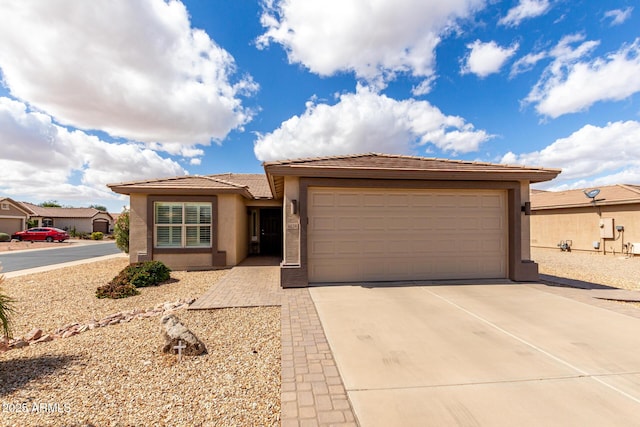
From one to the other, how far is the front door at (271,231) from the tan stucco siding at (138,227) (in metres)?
6.32

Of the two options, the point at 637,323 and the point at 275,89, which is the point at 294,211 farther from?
the point at 275,89

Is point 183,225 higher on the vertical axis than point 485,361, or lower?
higher

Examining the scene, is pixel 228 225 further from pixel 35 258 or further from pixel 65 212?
pixel 65 212

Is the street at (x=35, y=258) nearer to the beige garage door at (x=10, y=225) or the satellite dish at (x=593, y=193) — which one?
the beige garage door at (x=10, y=225)

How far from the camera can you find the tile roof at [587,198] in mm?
Result: 15242

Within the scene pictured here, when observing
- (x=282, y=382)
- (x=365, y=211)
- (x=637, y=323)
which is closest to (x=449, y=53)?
(x=365, y=211)

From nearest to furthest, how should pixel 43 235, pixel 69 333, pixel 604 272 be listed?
1. pixel 69 333
2. pixel 604 272
3. pixel 43 235

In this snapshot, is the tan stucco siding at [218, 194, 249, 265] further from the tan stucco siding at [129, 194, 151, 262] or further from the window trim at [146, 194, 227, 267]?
the tan stucco siding at [129, 194, 151, 262]

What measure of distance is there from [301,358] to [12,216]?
142ft

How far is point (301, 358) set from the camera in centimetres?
352

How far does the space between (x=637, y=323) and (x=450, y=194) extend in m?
4.43

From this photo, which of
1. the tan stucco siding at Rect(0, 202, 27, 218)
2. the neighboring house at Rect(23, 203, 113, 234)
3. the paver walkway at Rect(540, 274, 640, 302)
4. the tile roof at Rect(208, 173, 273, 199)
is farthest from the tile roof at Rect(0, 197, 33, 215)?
the paver walkway at Rect(540, 274, 640, 302)

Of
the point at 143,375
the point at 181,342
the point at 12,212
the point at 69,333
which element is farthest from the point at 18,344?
the point at 12,212

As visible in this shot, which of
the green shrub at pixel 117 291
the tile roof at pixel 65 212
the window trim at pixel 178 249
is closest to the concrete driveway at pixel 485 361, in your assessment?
the green shrub at pixel 117 291
